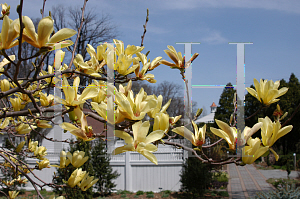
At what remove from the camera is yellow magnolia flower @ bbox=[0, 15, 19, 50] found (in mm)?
510

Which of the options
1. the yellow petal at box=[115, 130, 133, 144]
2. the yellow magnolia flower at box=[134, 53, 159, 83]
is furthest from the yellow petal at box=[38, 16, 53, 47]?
the yellow magnolia flower at box=[134, 53, 159, 83]

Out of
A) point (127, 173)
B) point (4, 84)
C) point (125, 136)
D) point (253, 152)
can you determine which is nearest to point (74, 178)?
point (4, 84)

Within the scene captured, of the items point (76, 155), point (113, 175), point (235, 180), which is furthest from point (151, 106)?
point (235, 180)

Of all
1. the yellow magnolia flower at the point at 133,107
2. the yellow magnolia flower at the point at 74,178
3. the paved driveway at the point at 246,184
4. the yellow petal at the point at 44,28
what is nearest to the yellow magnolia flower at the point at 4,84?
the yellow magnolia flower at the point at 74,178

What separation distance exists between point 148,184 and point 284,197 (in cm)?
414

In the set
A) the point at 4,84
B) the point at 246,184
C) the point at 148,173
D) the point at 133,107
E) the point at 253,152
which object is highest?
the point at 4,84

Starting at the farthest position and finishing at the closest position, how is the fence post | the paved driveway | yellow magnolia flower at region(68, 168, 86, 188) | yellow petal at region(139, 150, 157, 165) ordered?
the fence post → the paved driveway → yellow magnolia flower at region(68, 168, 86, 188) → yellow petal at region(139, 150, 157, 165)

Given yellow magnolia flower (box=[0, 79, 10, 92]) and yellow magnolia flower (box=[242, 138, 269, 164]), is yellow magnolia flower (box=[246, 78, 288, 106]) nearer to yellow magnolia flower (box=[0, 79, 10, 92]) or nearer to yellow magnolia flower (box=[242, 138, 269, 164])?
yellow magnolia flower (box=[242, 138, 269, 164])

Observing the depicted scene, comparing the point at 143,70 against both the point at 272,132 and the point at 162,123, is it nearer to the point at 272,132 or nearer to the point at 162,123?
the point at 162,123

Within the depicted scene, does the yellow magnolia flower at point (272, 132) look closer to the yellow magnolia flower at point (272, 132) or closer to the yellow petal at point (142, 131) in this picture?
the yellow magnolia flower at point (272, 132)

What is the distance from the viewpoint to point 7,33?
0.52 meters

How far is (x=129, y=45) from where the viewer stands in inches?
31.9

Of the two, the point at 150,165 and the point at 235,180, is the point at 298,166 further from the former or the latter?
the point at 150,165

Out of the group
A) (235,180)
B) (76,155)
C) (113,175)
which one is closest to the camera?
(76,155)
